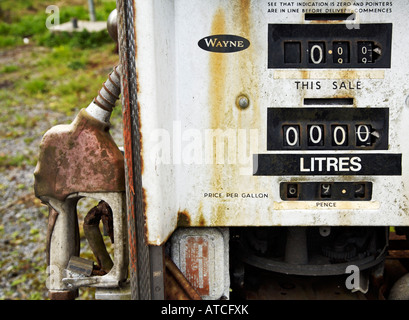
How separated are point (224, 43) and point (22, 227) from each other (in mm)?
3526

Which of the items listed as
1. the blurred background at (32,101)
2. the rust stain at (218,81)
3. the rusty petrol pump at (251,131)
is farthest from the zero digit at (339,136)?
the blurred background at (32,101)

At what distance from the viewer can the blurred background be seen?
4.13 m

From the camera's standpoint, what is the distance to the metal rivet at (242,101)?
1802 millimetres

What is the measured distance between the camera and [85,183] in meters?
1.93

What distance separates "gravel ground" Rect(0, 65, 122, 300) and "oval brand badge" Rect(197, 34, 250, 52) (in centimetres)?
256

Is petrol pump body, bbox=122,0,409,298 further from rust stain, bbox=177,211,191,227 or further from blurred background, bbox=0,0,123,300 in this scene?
blurred background, bbox=0,0,123,300

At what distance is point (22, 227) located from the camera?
4.65 metres

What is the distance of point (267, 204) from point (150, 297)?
54 cm

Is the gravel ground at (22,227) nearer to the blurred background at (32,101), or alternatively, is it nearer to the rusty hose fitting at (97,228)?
the blurred background at (32,101)

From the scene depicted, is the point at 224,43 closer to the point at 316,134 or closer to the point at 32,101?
the point at 316,134

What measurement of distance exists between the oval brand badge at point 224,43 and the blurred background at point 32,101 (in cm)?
249

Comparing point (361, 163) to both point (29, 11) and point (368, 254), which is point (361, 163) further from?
point (29, 11)

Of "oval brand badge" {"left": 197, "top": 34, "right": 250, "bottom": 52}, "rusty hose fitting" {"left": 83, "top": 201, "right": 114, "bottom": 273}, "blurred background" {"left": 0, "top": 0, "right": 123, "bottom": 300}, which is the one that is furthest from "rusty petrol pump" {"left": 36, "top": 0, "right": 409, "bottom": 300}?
"blurred background" {"left": 0, "top": 0, "right": 123, "bottom": 300}
